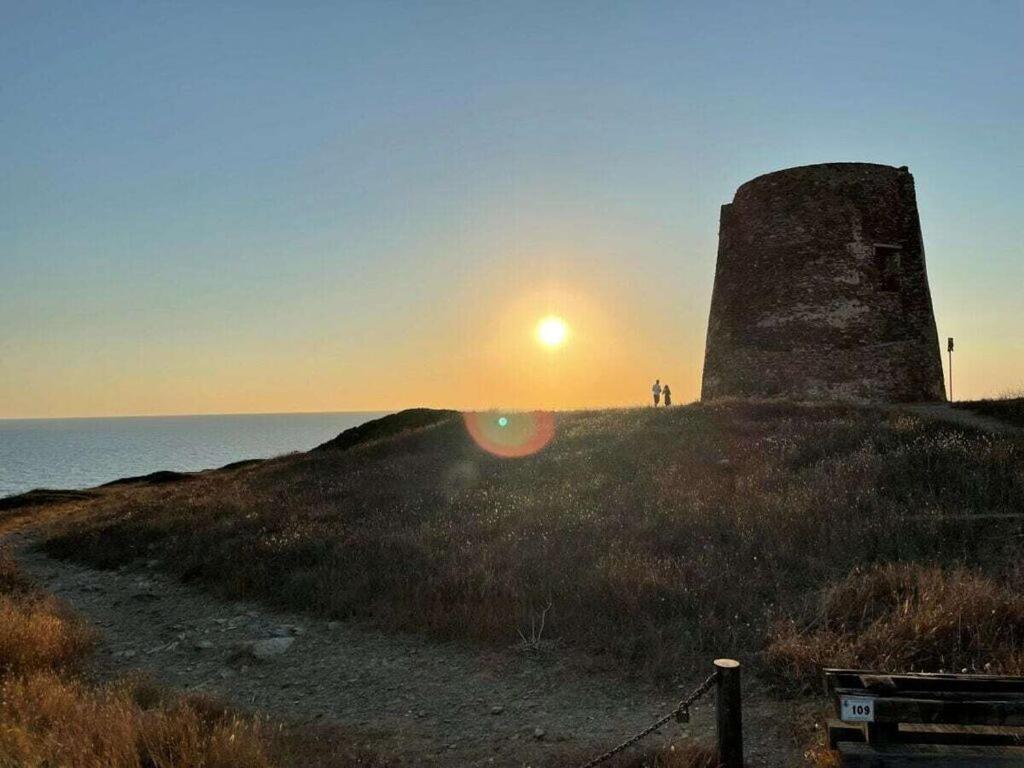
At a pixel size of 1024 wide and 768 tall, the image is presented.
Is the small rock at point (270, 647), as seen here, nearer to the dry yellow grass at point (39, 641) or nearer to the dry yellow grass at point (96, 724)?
the dry yellow grass at point (96, 724)

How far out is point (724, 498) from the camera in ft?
36.1

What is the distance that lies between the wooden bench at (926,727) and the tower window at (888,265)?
19.5 m

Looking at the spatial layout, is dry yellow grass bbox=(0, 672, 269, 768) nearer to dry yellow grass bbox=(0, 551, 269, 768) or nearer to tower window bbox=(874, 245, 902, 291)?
dry yellow grass bbox=(0, 551, 269, 768)

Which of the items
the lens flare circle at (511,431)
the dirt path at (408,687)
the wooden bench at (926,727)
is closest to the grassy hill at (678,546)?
the dirt path at (408,687)

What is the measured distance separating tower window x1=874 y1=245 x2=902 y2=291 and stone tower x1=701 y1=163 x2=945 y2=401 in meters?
0.03

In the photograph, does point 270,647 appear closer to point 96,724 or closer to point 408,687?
point 408,687

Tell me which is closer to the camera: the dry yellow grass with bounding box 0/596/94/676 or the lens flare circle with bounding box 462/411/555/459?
the dry yellow grass with bounding box 0/596/94/676

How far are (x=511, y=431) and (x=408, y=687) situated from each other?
1853 cm

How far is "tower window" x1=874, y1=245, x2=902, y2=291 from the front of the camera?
21219mm

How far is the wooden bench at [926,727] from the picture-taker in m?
4.17

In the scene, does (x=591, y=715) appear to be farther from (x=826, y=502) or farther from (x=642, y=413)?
(x=642, y=413)

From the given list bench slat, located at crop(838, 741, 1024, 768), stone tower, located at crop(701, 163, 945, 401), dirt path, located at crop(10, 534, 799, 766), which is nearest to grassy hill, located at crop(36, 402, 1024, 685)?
dirt path, located at crop(10, 534, 799, 766)

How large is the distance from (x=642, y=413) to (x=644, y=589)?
47.6 feet

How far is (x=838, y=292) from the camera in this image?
2081cm
